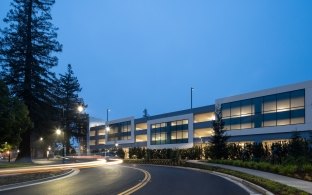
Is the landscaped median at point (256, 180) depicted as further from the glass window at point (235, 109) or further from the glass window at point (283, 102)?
the glass window at point (283, 102)

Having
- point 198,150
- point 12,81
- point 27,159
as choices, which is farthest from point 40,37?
point 198,150

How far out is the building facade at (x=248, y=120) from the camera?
56.2 m

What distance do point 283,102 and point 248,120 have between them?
277 inches

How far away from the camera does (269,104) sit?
60.9 metres

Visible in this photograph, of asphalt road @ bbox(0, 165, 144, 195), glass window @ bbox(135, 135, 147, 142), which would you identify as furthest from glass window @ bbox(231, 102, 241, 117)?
asphalt road @ bbox(0, 165, 144, 195)

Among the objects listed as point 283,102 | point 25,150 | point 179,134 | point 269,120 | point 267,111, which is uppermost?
point 283,102

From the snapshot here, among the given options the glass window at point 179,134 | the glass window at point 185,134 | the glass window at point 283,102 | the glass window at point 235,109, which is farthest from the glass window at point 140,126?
the glass window at point 283,102

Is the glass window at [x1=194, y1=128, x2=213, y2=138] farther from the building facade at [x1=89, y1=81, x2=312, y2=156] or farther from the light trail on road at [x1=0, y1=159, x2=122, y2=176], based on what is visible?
the light trail on road at [x1=0, y1=159, x2=122, y2=176]

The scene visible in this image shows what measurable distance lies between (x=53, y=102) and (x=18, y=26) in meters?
10.7

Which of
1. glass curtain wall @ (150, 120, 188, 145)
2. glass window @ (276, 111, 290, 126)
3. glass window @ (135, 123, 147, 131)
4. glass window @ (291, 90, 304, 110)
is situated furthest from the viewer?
glass window @ (135, 123, 147, 131)

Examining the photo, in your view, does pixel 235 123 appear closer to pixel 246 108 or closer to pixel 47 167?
pixel 246 108

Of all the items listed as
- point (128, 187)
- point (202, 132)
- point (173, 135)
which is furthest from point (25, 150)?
point (128, 187)

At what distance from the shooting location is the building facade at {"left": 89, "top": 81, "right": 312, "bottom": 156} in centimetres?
5619

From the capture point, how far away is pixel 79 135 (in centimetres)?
10944
